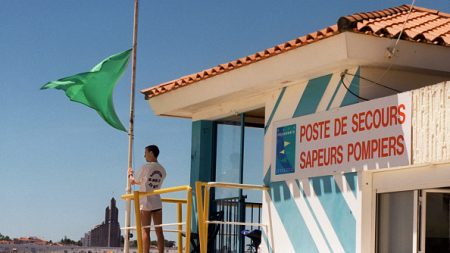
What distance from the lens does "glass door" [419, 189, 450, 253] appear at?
1115cm

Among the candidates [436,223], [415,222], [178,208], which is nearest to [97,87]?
[178,208]

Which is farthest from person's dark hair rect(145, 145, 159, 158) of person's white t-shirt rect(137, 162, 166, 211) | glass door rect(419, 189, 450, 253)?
glass door rect(419, 189, 450, 253)

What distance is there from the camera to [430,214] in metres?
11.3

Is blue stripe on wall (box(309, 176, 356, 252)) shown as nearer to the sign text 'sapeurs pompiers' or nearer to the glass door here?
the sign text 'sapeurs pompiers'

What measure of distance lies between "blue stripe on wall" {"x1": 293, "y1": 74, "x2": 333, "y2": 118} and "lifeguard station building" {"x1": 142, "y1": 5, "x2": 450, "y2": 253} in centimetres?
2

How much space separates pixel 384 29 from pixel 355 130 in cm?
130

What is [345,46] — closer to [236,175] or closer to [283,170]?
[283,170]

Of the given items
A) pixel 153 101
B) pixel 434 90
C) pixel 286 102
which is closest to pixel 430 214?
pixel 434 90

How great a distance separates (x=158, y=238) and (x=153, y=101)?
318 cm

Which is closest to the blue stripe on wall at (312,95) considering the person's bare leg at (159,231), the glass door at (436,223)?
the glass door at (436,223)

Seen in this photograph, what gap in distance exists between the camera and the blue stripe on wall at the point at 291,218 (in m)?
12.8

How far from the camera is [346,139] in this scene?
12.2m

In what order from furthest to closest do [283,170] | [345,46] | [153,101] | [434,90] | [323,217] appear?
[153,101] → [283,170] → [323,217] → [345,46] → [434,90]

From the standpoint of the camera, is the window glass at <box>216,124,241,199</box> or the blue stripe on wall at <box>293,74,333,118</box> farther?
the window glass at <box>216,124,241,199</box>
